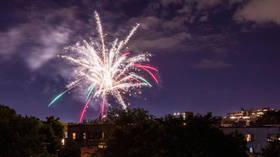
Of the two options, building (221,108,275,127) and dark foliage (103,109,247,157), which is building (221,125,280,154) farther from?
dark foliage (103,109,247,157)

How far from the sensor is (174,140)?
18.6 metres

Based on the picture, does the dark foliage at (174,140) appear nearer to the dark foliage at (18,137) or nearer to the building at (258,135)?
the dark foliage at (18,137)

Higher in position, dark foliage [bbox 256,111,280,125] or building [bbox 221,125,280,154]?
dark foliage [bbox 256,111,280,125]

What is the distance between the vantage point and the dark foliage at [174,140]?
61.2 feet

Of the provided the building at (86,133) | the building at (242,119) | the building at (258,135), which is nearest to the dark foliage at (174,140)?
the building at (258,135)

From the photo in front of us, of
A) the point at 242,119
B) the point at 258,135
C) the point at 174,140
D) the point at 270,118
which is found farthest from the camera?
the point at 242,119

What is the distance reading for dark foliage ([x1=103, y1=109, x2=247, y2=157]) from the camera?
18.6 metres

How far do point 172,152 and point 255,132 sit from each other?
29533 millimetres

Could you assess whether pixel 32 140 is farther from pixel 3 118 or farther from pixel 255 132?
pixel 255 132

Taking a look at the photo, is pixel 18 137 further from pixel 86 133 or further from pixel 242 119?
pixel 242 119

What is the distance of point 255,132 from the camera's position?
1742 inches

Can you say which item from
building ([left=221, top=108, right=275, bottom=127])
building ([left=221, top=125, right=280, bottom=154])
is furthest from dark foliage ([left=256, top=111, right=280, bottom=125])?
building ([left=221, top=125, right=280, bottom=154])

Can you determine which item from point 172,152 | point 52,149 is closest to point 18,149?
point 172,152

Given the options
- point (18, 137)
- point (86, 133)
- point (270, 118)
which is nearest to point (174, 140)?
point (18, 137)
